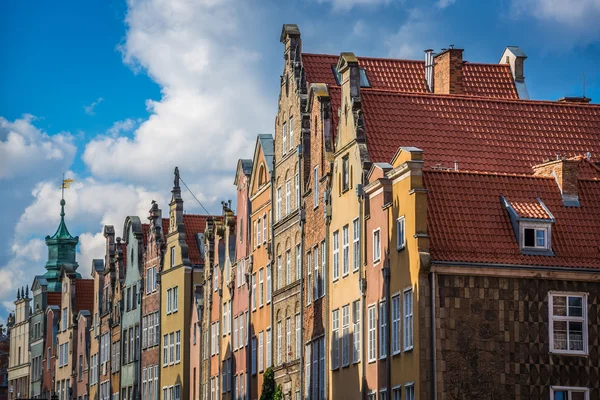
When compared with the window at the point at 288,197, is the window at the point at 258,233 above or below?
below

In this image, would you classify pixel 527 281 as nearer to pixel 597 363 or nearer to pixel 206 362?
pixel 597 363

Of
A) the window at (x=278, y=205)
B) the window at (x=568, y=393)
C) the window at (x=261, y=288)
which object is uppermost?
the window at (x=278, y=205)

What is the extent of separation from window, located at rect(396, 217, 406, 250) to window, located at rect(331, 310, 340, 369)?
750 centimetres

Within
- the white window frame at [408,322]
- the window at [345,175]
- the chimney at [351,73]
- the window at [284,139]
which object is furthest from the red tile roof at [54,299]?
the white window frame at [408,322]

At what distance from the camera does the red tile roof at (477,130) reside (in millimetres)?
53031

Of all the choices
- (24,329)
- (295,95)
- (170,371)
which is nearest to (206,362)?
(170,371)

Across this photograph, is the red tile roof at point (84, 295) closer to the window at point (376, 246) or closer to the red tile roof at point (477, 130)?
the red tile roof at point (477, 130)

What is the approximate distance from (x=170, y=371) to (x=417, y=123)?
3360 cm

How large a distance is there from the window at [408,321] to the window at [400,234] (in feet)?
5.37

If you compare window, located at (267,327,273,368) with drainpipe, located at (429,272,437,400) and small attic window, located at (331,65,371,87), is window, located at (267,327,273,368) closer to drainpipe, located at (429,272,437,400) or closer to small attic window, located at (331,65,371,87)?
small attic window, located at (331,65,371,87)

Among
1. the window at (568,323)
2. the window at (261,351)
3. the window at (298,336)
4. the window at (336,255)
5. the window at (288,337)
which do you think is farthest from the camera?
the window at (261,351)

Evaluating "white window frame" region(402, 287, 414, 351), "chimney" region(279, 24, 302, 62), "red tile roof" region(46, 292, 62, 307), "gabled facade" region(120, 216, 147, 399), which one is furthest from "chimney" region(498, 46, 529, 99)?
"red tile roof" region(46, 292, 62, 307)

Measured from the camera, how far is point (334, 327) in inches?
2173

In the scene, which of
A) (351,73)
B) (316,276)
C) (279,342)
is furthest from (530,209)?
(279,342)
